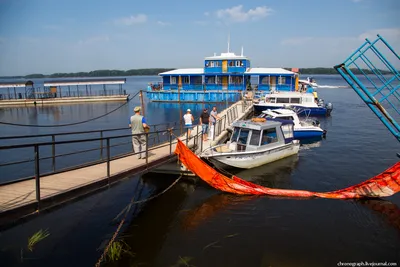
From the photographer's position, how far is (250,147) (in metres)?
16.5

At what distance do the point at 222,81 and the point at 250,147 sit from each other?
112ft

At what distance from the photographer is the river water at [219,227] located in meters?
8.76

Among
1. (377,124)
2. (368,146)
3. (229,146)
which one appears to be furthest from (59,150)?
(377,124)

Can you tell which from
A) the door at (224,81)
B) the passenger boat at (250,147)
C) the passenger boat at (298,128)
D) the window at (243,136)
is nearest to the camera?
the passenger boat at (250,147)

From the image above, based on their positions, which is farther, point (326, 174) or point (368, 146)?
point (368, 146)

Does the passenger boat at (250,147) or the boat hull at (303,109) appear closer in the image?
the passenger boat at (250,147)

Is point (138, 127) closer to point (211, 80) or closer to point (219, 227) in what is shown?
point (219, 227)

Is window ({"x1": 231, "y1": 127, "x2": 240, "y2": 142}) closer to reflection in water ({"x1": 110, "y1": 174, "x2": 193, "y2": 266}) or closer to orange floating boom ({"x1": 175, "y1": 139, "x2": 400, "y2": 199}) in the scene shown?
orange floating boom ({"x1": 175, "y1": 139, "x2": 400, "y2": 199})

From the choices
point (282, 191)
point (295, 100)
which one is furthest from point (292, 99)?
point (282, 191)

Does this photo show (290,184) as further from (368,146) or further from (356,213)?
(368,146)

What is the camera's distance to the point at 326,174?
16.6m

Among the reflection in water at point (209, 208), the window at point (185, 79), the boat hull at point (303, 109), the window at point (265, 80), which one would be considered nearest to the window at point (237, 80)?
the window at point (265, 80)

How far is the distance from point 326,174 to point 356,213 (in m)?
4.94

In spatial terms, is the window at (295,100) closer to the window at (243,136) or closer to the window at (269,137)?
the window at (269,137)
